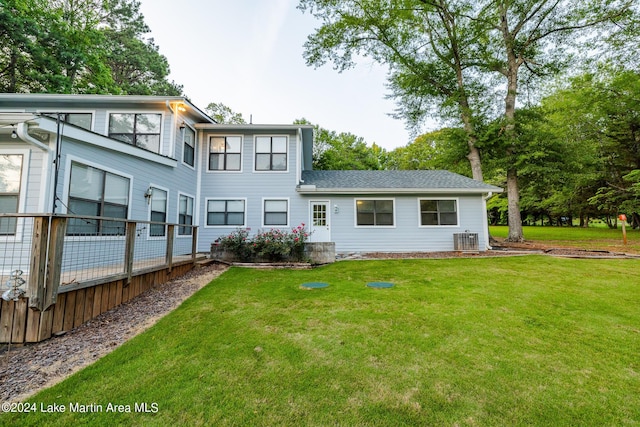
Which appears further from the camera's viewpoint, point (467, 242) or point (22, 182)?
point (467, 242)

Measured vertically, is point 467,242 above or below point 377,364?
above

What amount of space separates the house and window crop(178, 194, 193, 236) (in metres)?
0.04

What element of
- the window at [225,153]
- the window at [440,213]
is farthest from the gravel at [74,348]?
the window at [440,213]

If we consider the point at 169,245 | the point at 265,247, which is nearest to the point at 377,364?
the point at 169,245

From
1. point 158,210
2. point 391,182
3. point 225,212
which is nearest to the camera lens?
point 158,210

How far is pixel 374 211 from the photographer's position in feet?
35.1

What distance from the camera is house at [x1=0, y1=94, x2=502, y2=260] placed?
8.07 m

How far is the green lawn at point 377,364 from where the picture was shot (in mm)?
1850

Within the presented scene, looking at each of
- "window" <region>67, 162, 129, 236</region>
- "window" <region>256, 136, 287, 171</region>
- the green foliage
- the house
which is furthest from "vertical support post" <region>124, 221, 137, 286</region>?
the green foliage

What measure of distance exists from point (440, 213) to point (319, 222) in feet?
16.4

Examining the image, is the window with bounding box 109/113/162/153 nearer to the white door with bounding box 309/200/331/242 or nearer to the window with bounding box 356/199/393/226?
the white door with bounding box 309/200/331/242

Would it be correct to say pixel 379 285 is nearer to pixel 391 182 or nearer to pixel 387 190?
Result: pixel 387 190

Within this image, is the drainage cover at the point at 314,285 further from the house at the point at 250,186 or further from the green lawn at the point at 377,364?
the house at the point at 250,186

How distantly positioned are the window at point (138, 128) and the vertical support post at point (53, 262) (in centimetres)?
A: 588
